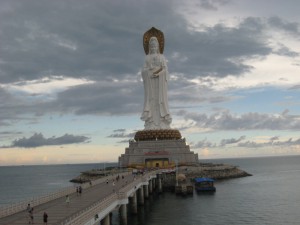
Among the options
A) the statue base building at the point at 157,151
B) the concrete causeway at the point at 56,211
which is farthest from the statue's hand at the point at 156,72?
the concrete causeway at the point at 56,211

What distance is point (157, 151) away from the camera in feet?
232

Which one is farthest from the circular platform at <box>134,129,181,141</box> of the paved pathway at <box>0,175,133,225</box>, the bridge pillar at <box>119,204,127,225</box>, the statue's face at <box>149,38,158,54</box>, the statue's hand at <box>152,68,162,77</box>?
the paved pathway at <box>0,175,133,225</box>

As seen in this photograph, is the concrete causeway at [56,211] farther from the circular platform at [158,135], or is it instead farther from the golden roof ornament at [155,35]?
the golden roof ornament at [155,35]

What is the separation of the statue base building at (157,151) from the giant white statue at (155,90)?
2901mm

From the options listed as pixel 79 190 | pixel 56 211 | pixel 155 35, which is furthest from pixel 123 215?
pixel 155 35

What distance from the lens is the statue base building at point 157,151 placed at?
6912cm

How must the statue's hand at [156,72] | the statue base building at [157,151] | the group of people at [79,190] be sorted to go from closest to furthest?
1. the group of people at [79,190]
2. the statue base building at [157,151]
3. the statue's hand at [156,72]

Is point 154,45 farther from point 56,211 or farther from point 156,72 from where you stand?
point 56,211

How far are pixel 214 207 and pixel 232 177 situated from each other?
115 feet

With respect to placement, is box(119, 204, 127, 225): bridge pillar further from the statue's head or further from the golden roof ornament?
the golden roof ornament

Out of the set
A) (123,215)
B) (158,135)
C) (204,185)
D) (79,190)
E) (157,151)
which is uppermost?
(158,135)

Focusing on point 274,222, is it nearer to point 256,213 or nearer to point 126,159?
point 256,213

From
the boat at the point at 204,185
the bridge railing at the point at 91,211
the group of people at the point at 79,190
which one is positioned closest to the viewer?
the bridge railing at the point at 91,211

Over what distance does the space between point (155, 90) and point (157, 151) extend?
12.8 meters
